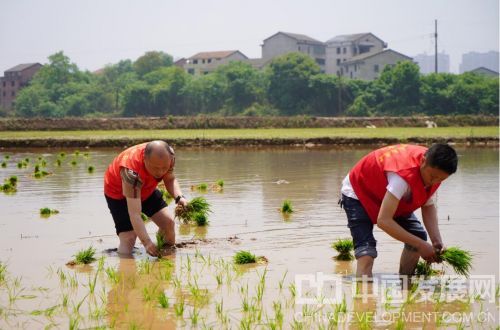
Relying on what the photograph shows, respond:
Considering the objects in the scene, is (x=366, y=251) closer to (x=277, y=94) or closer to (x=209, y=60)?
(x=277, y=94)

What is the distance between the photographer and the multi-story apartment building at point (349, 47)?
106375 mm

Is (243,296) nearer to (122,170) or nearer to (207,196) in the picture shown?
(122,170)

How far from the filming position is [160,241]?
790cm

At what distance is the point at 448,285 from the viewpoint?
6.25 m

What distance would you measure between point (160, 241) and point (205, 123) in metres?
38.0

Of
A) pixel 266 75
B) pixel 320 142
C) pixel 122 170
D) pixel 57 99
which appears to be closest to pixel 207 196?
pixel 122 170

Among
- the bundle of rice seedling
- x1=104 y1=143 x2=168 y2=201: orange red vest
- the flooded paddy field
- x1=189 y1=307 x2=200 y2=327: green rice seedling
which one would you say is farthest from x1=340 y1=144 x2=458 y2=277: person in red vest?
the bundle of rice seedling

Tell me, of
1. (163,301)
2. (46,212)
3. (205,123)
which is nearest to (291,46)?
(205,123)

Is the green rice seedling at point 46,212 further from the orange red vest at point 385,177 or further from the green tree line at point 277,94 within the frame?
the green tree line at point 277,94

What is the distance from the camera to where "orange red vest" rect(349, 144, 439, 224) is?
19.3 feet

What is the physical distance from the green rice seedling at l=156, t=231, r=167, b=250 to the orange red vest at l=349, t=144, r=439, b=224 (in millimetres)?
2474

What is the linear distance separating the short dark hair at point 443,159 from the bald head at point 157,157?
2.71 metres

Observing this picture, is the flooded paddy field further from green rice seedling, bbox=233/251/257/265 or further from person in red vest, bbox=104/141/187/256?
person in red vest, bbox=104/141/187/256

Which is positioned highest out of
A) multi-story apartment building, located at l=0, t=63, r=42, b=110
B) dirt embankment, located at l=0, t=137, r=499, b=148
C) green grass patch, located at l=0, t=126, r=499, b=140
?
multi-story apartment building, located at l=0, t=63, r=42, b=110
